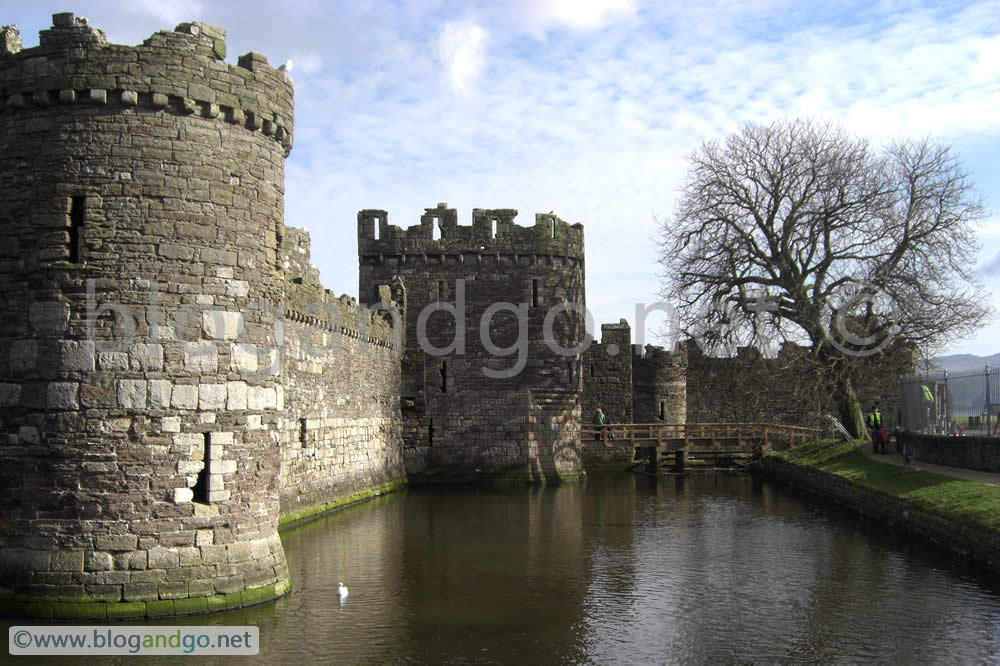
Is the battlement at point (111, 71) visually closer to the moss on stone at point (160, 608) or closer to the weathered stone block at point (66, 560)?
the weathered stone block at point (66, 560)

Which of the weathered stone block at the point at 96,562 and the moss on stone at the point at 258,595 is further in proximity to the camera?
the moss on stone at the point at 258,595

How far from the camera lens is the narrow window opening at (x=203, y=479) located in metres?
10.3

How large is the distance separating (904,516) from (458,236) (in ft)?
45.0

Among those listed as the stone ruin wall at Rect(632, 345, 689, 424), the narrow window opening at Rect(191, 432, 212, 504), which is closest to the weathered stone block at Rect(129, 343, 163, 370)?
the narrow window opening at Rect(191, 432, 212, 504)

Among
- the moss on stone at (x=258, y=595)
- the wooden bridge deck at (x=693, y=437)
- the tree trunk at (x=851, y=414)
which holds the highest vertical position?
the tree trunk at (x=851, y=414)

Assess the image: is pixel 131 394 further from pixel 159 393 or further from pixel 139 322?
pixel 139 322

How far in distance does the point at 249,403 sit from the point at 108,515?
1.81m

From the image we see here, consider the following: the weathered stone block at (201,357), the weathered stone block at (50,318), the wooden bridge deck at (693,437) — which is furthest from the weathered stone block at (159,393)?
the wooden bridge deck at (693,437)

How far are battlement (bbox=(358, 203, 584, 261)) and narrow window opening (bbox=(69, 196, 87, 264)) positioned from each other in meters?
16.5

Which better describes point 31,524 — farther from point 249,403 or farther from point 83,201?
point 83,201

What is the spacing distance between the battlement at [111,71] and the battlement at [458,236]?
16.0 m

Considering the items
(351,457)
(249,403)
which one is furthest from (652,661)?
(351,457)

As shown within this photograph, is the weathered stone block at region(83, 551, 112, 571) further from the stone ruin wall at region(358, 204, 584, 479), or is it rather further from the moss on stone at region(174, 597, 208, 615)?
the stone ruin wall at region(358, 204, 584, 479)

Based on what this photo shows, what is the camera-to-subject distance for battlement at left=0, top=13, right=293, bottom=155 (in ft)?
33.4
